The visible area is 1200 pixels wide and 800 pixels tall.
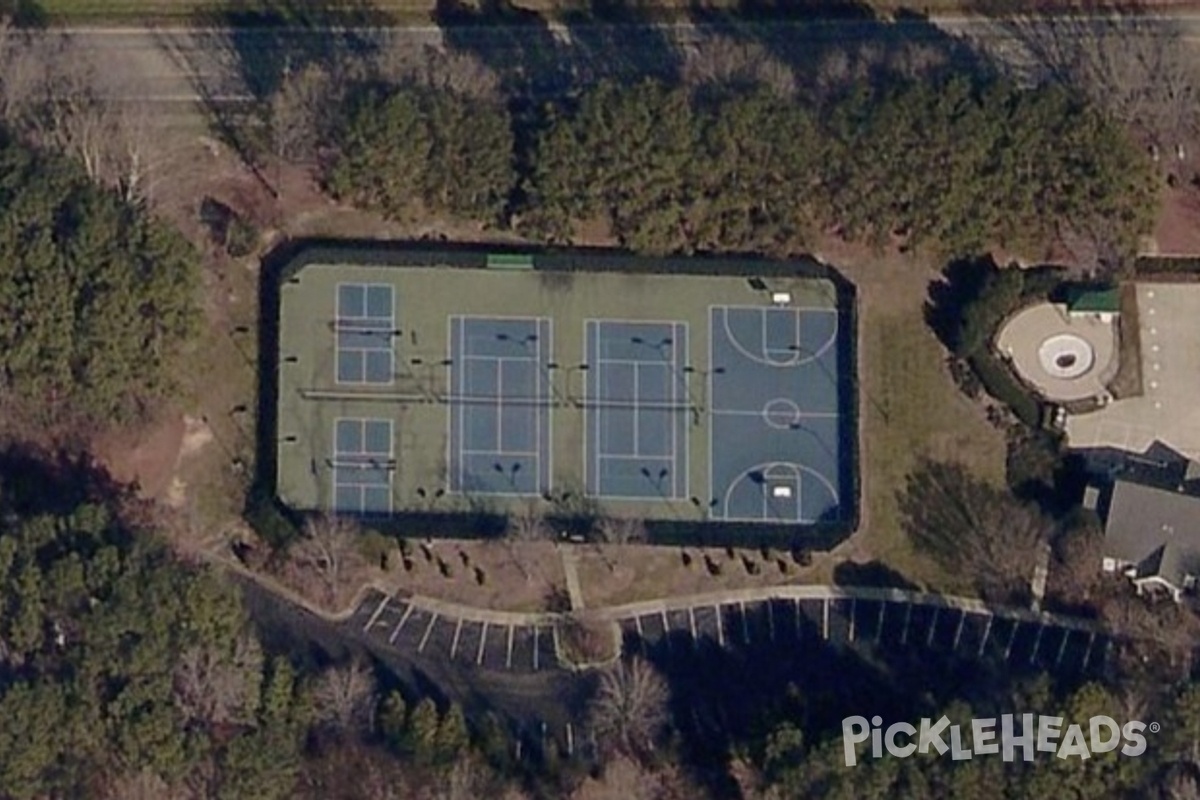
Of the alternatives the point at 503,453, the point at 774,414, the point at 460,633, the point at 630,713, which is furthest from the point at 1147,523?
the point at 460,633

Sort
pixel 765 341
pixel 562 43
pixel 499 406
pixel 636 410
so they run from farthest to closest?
pixel 562 43
pixel 765 341
pixel 636 410
pixel 499 406

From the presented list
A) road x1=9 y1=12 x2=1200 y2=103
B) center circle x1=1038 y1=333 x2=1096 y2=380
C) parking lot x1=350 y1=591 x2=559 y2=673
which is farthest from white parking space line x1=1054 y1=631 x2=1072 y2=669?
road x1=9 y1=12 x2=1200 y2=103

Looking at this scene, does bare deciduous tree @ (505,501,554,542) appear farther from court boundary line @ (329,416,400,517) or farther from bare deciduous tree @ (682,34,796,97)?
bare deciduous tree @ (682,34,796,97)

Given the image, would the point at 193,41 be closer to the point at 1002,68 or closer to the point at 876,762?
the point at 1002,68

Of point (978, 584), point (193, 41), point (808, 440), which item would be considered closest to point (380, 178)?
point (193, 41)

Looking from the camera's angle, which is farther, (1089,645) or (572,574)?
(572,574)

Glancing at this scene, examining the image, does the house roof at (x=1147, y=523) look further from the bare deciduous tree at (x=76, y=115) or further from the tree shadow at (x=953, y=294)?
the bare deciduous tree at (x=76, y=115)

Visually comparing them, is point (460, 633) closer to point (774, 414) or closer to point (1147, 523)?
point (774, 414)

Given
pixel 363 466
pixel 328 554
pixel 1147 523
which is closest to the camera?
pixel 328 554
